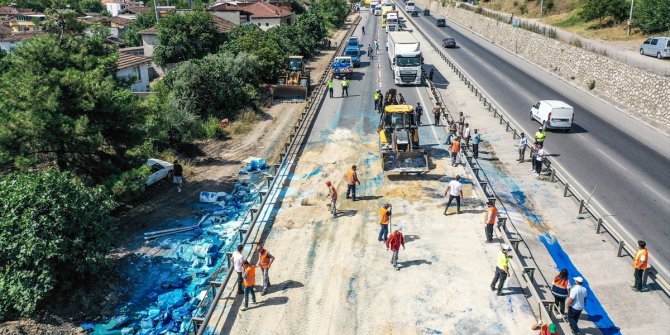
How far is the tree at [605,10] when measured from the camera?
5159 cm

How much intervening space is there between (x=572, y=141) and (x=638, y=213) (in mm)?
9568

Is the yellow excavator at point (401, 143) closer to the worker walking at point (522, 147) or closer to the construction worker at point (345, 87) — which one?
the worker walking at point (522, 147)

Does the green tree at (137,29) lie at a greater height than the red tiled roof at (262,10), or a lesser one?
lesser

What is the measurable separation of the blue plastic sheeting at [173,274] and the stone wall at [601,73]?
26888 millimetres

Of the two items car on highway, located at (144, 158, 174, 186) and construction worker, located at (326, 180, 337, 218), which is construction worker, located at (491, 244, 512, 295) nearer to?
construction worker, located at (326, 180, 337, 218)

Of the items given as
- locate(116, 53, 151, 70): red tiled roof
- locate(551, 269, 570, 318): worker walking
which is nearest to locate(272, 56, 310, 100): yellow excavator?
locate(116, 53, 151, 70): red tiled roof

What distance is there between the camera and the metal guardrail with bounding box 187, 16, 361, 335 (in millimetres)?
13501

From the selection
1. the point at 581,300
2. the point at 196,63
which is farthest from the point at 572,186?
the point at 196,63

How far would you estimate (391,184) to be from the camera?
74.9 feet

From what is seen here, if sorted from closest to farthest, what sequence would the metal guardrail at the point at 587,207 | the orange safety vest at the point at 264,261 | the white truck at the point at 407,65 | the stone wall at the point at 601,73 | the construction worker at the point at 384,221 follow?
the orange safety vest at the point at 264,261, the metal guardrail at the point at 587,207, the construction worker at the point at 384,221, the stone wall at the point at 601,73, the white truck at the point at 407,65

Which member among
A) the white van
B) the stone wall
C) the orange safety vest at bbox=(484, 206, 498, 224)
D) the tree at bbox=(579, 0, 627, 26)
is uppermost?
the tree at bbox=(579, 0, 627, 26)

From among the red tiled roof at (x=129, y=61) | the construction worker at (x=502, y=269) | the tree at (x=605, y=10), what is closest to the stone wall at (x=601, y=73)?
the tree at (x=605, y=10)

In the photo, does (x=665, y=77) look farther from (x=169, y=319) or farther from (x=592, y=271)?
(x=169, y=319)

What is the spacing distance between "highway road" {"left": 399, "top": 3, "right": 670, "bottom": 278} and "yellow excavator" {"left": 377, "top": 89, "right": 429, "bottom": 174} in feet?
24.4
